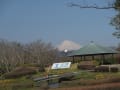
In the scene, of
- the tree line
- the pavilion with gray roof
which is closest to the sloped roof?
the pavilion with gray roof

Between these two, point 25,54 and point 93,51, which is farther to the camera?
point 25,54

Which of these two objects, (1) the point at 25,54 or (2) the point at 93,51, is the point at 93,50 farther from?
(1) the point at 25,54

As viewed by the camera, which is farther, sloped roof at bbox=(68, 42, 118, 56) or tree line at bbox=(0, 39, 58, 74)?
tree line at bbox=(0, 39, 58, 74)

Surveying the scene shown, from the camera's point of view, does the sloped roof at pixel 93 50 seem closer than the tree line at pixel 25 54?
Yes

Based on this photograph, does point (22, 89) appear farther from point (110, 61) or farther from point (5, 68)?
point (5, 68)

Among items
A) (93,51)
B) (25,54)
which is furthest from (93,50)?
(25,54)

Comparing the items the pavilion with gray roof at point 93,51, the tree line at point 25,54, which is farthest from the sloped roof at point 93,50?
the tree line at point 25,54

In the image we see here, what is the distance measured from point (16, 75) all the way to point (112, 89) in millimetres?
19821

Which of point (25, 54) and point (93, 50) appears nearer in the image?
point (93, 50)

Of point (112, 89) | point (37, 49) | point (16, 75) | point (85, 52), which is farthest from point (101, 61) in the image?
point (37, 49)

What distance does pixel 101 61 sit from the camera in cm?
4234

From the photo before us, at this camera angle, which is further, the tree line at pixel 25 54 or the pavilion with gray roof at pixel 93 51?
the tree line at pixel 25 54

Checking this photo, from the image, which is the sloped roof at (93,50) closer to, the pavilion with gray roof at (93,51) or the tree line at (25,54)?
the pavilion with gray roof at (93,51)

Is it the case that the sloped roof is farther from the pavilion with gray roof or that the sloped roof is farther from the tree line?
the tree line
